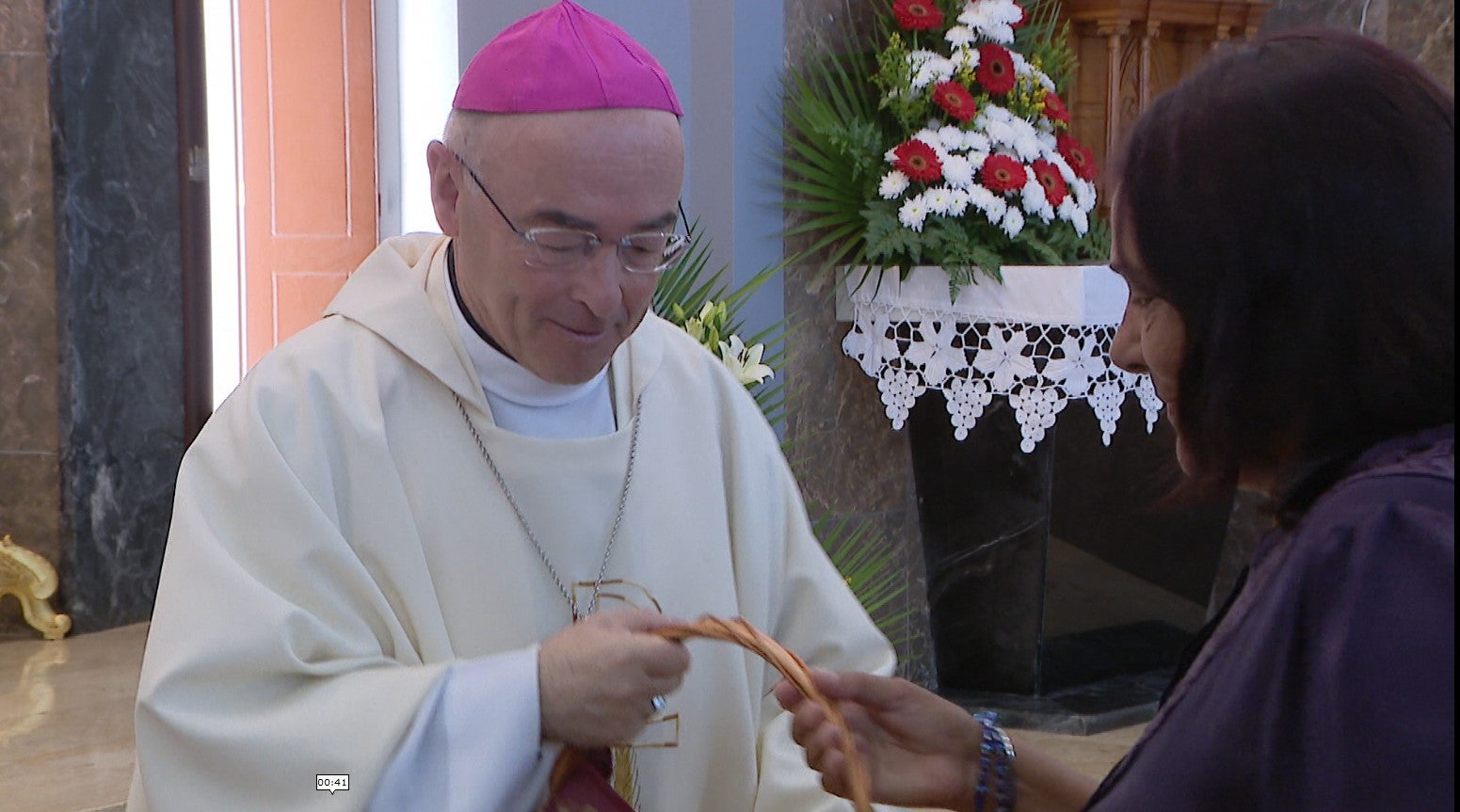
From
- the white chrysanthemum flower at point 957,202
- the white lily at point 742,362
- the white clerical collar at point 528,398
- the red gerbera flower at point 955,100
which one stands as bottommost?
the white lily at point 742,362

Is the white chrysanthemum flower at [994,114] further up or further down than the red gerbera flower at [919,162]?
further up

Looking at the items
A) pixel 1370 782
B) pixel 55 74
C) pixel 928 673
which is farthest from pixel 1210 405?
pixel 55 74

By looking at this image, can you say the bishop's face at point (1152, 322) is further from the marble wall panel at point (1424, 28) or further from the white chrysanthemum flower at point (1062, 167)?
the marble wall panel at point (1424, 28)

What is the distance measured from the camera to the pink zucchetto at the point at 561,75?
81.9 inches

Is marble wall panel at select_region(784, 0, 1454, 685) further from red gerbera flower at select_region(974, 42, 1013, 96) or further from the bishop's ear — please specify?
the bishop's ear

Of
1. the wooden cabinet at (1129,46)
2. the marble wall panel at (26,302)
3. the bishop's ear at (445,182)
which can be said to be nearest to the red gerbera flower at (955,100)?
the wooden cabinet at (1129,46)

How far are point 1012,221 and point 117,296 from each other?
3371 mm

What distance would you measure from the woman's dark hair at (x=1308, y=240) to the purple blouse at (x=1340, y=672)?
6 centimetres

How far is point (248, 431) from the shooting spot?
199cm

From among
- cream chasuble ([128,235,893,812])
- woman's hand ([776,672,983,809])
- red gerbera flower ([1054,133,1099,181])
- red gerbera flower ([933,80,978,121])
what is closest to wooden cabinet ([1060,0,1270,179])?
red gerbera flower ([1054,133,1099,181])

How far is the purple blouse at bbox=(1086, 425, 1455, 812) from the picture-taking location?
1.19m

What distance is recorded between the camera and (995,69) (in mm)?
5039

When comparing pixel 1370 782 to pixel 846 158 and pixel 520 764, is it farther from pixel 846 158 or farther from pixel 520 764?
pixel 846 158

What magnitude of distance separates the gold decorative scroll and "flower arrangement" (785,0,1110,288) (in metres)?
3.01
